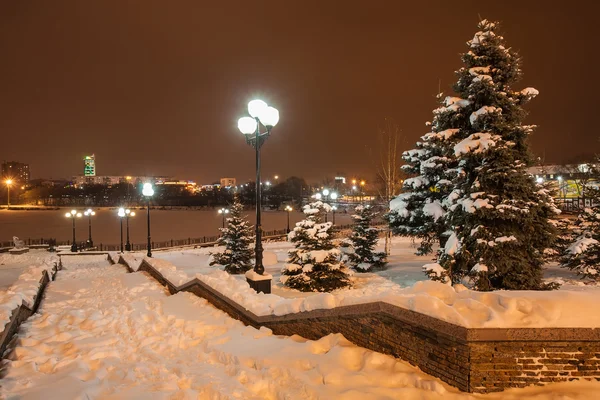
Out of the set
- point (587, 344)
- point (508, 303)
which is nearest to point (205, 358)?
point (508, 303)

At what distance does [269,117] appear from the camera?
877 cm

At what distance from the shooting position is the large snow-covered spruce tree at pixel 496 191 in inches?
457

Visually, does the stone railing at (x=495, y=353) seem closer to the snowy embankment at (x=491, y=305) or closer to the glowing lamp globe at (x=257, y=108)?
the snowy embankment at (x=491, y=305)

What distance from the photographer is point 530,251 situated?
1195 cm

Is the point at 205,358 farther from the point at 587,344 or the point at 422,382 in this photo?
the point at 587,344

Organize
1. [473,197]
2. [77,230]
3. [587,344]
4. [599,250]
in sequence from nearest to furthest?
1. [587,344]
2. [473,197]
3. [599,250]
4. [77,230]

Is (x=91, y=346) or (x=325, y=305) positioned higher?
(x=325, y=305)

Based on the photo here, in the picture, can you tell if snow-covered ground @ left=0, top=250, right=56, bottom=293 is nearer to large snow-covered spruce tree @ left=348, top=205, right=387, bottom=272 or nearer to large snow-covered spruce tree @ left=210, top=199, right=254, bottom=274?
large snow-covered spruce tree @ left=210, top=199, right=254, bottom=274

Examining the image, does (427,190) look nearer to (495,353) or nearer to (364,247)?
(364,247)

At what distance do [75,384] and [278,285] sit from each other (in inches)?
494

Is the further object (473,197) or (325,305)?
(473,197)

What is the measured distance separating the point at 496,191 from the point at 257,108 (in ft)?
26.0

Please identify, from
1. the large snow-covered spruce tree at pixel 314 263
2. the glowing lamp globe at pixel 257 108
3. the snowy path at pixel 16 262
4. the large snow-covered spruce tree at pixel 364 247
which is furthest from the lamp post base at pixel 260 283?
the snowy path at pixel 16 262

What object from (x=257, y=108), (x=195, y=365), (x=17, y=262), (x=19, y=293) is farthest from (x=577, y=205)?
(x=17, y=262)
